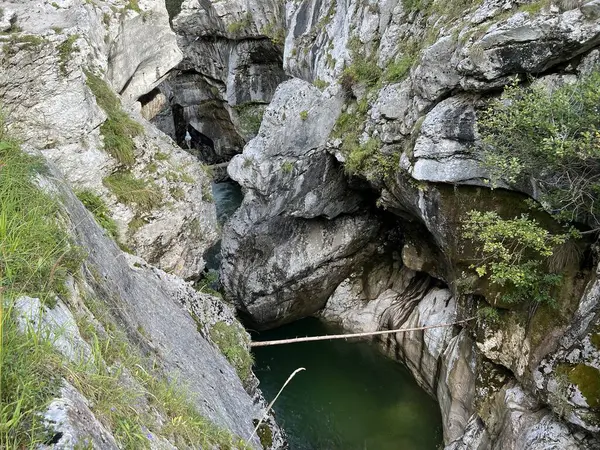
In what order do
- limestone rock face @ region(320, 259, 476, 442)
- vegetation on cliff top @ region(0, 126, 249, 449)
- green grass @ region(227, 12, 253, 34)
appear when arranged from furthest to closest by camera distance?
1. green grass @ region(227, 12, 253, 34)
2. limestone rock face @ region(320, 259, 476, 442)
3. vegetation on cliff top @ region(0, 126, 249, 449)

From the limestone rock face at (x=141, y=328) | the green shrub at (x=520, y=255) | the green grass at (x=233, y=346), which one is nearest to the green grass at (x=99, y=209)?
the limestone rock face at (x=141, y=328)

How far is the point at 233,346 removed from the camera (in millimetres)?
6961

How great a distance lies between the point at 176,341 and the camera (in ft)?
16.1

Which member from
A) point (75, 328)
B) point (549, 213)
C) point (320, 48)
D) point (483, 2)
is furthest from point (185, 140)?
point (75, 328)

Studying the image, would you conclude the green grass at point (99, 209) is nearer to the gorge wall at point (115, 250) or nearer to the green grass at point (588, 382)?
the gorge wall at point (115, 250)

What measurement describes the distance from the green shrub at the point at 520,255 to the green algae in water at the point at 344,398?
500cm

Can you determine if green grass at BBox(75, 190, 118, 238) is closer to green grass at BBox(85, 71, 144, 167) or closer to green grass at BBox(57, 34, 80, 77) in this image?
green grass at BBox(85, 71, 144, 167)

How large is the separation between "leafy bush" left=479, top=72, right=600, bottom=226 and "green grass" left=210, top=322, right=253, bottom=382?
16.9 feet

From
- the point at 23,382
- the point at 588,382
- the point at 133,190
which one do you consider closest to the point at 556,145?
the point at 588,382

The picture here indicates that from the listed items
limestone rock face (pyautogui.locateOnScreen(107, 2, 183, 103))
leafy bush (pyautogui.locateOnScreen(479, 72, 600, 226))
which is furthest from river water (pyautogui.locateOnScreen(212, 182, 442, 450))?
limestone rock face (pyautogui.locateOnScreen(107, 2, 183, 103))

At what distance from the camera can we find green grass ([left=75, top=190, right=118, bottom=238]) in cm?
772

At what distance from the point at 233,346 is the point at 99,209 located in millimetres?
3607

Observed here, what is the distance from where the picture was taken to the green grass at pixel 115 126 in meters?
8.51

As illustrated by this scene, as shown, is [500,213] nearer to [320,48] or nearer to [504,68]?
[504,68]
